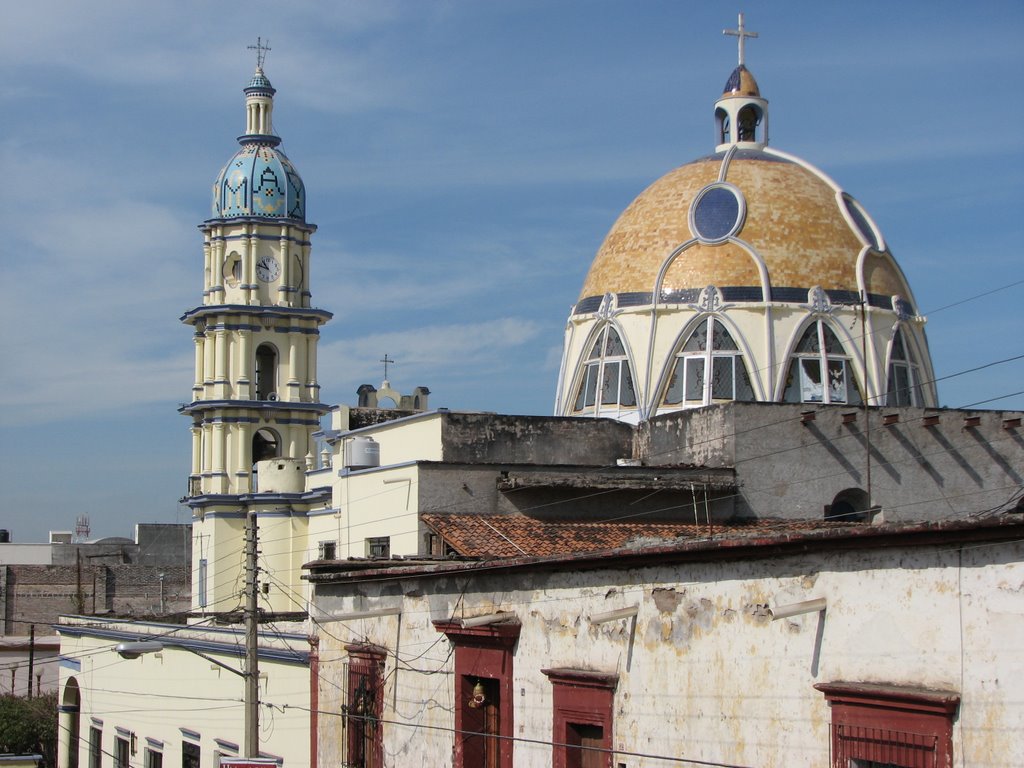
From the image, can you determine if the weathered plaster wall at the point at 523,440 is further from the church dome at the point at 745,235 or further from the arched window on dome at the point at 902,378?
the arched window on dome at the point at 902,378

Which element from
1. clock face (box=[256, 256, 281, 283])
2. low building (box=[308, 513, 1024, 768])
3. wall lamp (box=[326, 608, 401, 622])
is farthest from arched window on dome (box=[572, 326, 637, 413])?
clock face (box=[256, 256, 281, 283])

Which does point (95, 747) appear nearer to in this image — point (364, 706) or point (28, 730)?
point (28, 730)

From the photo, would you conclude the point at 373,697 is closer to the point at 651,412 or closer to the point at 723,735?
the point at 723,735

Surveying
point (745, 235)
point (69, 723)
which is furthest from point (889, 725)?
point (69, 723)

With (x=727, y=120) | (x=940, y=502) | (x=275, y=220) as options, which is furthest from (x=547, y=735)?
(x=275, y=220)

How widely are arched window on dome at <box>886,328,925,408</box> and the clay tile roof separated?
19.2 ft

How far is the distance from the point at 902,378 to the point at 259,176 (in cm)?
2416

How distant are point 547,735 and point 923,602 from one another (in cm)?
508

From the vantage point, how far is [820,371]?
1250 inches

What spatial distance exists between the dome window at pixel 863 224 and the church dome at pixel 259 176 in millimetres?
Answer: 22261

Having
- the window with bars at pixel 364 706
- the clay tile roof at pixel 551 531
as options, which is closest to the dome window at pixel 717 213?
the clay tile roof at pixel 551 531

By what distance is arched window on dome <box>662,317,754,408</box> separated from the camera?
31.3 meters

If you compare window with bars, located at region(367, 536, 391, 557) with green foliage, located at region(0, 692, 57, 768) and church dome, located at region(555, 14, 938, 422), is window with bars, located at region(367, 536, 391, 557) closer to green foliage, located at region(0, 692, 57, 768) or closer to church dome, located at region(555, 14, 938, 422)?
church dome, located at region(555, 14, 938, 422)

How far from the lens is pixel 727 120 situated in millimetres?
34594
